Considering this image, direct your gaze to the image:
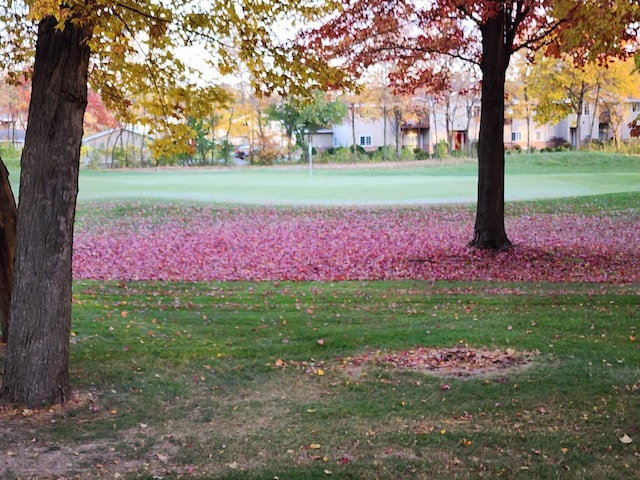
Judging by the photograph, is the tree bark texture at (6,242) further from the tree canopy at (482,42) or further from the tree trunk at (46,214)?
the tree canopy at (482,42)

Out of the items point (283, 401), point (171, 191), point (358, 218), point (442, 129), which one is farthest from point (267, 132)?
point (283, 401)

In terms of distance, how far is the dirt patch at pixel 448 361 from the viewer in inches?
286

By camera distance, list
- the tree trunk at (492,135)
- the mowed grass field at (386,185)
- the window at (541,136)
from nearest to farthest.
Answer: the tree trunk at (492,135) < the mowed grass field at (386,185) < the window at (541,136)

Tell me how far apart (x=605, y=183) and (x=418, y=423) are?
105 ft

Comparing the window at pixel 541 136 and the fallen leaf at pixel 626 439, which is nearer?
the fallen leaf at pixel 626 439

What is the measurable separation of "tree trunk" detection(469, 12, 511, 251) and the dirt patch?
25.9 feet

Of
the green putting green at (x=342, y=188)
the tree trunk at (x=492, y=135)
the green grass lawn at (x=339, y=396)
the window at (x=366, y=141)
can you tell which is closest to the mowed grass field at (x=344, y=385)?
the green grass lawn at (x=339, y=396)

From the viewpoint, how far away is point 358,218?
2362cm

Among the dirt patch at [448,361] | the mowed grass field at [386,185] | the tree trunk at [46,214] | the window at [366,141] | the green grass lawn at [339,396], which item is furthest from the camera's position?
the window at [366,141]

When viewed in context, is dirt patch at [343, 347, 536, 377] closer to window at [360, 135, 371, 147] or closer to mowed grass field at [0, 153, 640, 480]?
mowed grass field at [0, 153, 640, 480]

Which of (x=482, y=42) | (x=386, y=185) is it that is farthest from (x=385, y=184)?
(x=482, y=42)

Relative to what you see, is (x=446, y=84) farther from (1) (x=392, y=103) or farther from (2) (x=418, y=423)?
(1) (x=392, y=103)

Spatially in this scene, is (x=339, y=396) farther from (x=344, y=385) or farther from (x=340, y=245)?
(x=340, y=245)

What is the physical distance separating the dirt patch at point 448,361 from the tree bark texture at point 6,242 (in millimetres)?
3406
